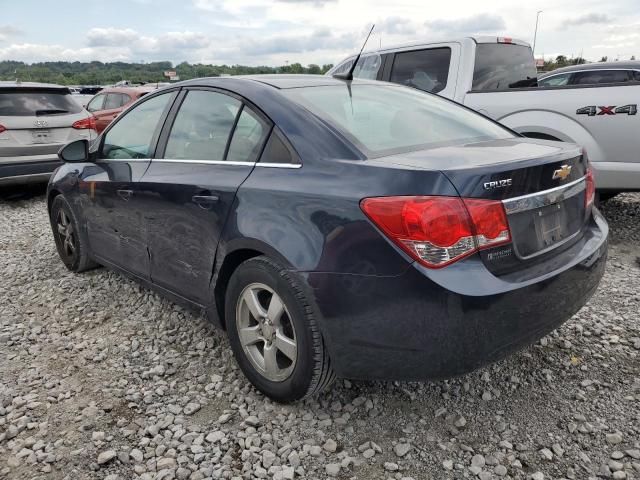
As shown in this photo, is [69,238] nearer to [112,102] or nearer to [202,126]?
[202,126]

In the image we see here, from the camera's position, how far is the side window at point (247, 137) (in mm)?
2672

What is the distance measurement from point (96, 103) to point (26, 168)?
19.7 ft

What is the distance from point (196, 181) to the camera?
9.45ft

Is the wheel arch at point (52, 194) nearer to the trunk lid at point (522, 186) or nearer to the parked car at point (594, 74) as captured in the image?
the trunk lid at point (522, 186)

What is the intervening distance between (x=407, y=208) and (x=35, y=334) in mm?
2804

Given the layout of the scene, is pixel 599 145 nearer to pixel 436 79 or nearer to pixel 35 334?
pixel 436 79

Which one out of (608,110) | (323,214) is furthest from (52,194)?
(608,110)

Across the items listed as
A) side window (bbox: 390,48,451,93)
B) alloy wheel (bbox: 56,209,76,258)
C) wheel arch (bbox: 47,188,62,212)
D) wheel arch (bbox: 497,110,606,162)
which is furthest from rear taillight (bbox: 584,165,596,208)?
wheel arch (bbox: 47,188,62,212)

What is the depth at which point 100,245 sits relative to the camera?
→ 13.0 ft

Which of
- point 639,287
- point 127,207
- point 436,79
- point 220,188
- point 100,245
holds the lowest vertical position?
point 639,287

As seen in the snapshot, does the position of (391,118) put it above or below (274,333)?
above

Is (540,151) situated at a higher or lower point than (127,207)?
higher

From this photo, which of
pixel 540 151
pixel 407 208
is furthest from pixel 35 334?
pixel 540 151

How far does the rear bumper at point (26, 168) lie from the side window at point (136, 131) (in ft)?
12.4
